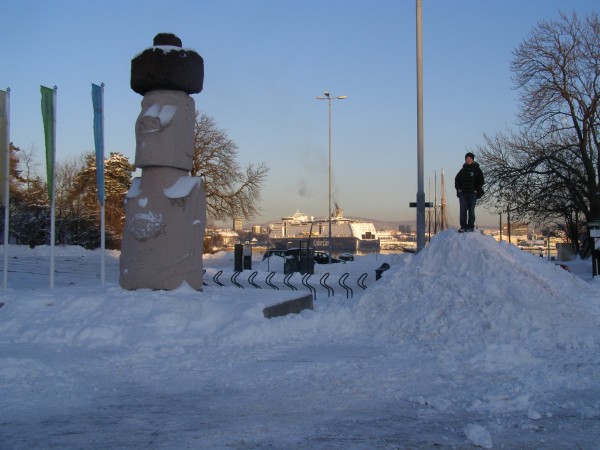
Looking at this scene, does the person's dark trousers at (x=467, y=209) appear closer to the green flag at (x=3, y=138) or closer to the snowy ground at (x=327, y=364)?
the snowy ground at (x=327, y=364)

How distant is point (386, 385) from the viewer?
6.83m

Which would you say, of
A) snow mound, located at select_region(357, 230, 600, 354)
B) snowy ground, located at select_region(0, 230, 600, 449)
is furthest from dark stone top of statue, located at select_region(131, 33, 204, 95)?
snow mound, located at select_region(357, 230, 600, 354)

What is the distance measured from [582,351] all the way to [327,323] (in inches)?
165

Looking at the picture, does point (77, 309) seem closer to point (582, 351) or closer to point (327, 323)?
point (327, 323)

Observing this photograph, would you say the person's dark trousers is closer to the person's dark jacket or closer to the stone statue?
the person's dark jacket

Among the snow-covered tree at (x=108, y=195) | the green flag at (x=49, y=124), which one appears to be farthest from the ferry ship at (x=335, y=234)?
the green flag at (x=49, y=124)

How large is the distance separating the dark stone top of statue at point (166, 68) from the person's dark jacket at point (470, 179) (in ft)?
19.7

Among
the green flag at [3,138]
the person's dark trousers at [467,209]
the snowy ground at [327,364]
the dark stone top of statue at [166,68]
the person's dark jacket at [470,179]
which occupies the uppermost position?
the dark stone top of statue at [166,68]

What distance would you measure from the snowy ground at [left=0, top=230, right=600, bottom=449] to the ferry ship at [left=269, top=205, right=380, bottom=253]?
4189 centimetres

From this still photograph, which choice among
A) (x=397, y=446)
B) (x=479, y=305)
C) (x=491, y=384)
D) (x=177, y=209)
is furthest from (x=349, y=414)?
(x=177, y=209)

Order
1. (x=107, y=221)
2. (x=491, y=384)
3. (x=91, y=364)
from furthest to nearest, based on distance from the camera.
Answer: (x=107, y=221) → (x=91, y=364) → (x=491, y=384)

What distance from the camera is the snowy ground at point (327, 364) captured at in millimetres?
5176

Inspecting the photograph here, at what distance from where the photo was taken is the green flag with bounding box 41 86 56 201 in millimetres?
13336

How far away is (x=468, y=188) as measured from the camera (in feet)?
39.5
